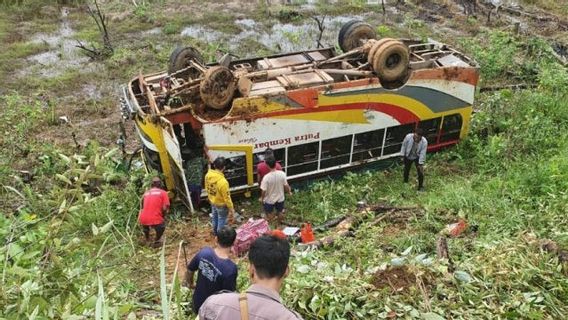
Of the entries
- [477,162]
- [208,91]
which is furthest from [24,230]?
[477,162]

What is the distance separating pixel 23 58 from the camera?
685 inches

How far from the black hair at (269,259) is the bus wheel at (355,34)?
28.0 ft

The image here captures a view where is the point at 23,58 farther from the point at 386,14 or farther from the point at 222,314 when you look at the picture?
the point at 222,314

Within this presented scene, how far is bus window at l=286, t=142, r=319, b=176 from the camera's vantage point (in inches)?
377

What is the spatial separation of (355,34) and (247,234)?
5.28 meters

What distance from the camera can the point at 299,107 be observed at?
30.0 feet

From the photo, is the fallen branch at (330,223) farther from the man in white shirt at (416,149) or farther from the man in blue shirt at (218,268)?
the man in blue shirt at (218,268)

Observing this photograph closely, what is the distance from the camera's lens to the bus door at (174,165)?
827 cm

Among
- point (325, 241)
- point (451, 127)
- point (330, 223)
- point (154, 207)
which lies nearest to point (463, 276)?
point (325, 241)

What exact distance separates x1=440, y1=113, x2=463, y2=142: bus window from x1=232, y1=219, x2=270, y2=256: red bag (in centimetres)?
464

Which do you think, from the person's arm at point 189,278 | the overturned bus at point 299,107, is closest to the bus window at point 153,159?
the overturned bus at point 299,107

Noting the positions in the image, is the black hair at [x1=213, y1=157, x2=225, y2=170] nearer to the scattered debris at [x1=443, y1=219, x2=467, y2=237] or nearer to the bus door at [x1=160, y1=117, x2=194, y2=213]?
the bus door at [x1=160, y1=117, x2=194, y2=213]

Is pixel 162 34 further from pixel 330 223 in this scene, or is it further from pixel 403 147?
pixel 330 223

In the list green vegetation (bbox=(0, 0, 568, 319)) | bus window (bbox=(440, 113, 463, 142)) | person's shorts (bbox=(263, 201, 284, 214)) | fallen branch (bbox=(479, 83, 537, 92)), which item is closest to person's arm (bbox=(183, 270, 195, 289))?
green vegetation (bbox=(0, 0, 568, 319))
